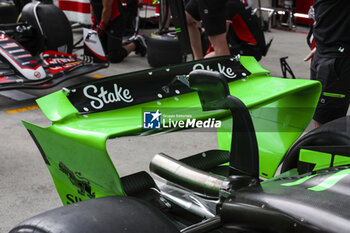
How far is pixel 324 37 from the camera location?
115 inches

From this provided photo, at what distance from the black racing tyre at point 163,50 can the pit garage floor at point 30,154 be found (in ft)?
6.10

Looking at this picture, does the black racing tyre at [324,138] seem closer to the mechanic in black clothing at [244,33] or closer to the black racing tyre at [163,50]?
the mechanic in black clothing at [244,33]

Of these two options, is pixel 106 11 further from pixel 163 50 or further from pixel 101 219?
pixel 101 219

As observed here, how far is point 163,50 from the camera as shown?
688cm

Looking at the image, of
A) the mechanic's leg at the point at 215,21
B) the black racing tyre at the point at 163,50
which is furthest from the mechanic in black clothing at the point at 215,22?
the black racing tyre at the point at 163,50

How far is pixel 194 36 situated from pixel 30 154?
9.49 feet

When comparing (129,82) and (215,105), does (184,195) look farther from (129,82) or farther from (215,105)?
(215,105)

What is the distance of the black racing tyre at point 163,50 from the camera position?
6.75 metres

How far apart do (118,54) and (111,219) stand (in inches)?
249

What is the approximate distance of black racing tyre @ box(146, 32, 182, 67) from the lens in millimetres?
6754

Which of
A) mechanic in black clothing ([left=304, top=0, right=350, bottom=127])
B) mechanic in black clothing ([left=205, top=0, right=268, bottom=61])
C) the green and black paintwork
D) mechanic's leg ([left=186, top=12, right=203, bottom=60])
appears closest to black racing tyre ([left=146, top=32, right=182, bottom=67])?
mechanic's leg ([left=186, top=12, right=203, bottom=60])

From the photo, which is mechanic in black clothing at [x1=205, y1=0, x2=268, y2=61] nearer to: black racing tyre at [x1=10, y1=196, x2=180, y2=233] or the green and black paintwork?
the green and black paintwork

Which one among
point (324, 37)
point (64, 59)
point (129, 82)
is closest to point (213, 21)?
point (64, 59)

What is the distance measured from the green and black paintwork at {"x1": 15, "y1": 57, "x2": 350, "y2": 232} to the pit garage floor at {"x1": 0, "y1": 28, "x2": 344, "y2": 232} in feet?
4.22
